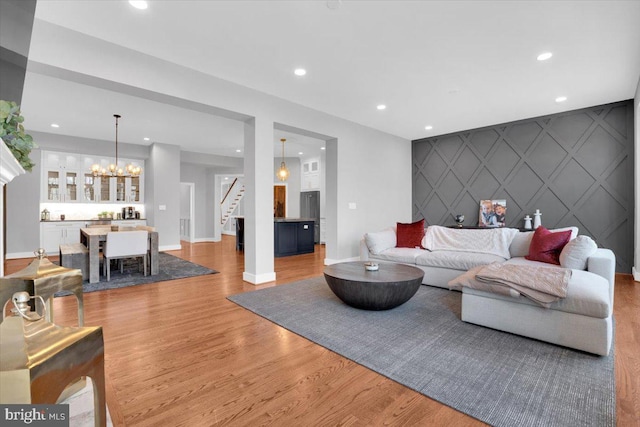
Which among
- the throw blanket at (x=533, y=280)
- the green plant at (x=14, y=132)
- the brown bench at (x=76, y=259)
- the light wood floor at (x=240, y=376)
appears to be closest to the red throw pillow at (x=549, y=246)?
the light wood floor at (x=240, y=376)

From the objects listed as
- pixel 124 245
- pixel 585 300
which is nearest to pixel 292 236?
pixel 124 245

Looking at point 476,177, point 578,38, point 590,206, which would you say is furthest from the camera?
point 476,177

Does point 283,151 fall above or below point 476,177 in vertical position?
above

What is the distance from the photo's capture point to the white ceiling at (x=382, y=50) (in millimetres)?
2592

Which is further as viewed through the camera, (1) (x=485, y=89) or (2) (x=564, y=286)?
(1) (x=485, y=89)

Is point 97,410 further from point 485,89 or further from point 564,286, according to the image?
point 485,89

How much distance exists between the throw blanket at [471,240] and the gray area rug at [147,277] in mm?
3654

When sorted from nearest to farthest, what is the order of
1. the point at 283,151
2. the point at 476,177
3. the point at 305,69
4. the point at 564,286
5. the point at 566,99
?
the point at 564,286, the point at 305,69, the point at 566,99, the point at 476,177, the point at 283,151

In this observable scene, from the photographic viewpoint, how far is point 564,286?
2227mm

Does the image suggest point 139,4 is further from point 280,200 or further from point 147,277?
point 280,200

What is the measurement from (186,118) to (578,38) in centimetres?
578

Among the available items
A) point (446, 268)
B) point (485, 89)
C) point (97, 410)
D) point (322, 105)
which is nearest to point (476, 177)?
point (485, 89)

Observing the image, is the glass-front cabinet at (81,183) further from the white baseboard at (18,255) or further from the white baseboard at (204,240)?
the white baseboard at (204,240)

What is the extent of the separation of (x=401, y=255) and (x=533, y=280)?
2048 mm
